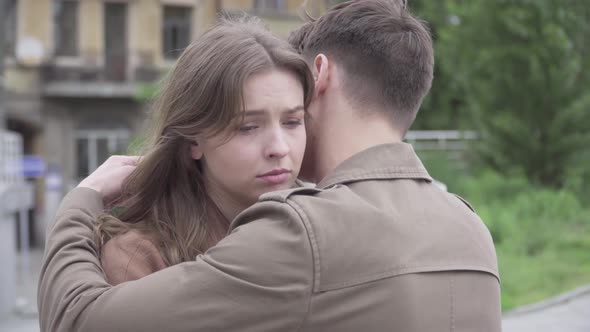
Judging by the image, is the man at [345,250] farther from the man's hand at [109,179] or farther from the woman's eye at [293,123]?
the man's hand at [109,179]

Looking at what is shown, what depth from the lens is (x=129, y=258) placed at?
5.37 feet

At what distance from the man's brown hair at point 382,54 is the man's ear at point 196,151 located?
0.38 meters

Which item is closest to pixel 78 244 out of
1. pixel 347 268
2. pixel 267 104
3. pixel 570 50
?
pixel 267 104

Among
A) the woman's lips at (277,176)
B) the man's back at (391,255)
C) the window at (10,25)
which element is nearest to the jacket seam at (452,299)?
the man's back at (391,255)

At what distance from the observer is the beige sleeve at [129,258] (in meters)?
1.60

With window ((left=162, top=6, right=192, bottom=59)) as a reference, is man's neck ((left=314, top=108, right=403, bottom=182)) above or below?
above

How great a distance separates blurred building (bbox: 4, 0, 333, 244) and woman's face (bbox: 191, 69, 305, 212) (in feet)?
63.2

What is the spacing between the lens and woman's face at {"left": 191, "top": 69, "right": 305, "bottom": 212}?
1650 mm

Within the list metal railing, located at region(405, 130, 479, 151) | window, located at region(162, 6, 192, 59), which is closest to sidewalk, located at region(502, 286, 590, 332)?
metal railing, located at region(405, 130, 479, 151)

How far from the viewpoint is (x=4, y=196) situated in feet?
26.5

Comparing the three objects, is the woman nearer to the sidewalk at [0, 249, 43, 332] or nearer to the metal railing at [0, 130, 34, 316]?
the sidewalk at [0, 249, 43, 332]

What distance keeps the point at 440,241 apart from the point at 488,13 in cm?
1157

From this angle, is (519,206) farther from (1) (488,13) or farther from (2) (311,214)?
(2) (311,214)

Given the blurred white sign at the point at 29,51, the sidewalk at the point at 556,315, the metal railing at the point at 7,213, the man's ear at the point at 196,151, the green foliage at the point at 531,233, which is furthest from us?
the blurred white sign at the point at 29,51
